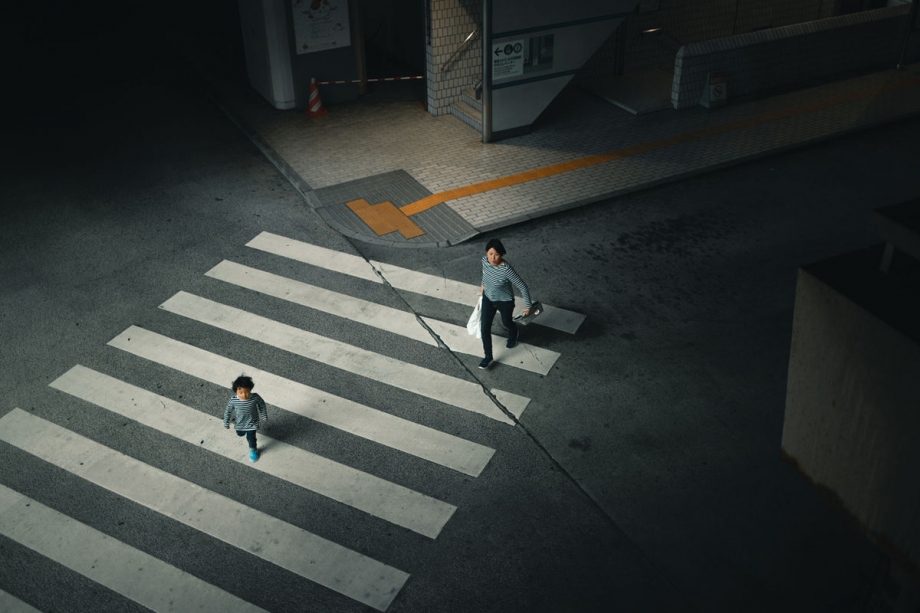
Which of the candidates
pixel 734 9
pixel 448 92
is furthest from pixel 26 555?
pixel 734 9

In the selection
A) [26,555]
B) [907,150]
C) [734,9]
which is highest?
[734,9]

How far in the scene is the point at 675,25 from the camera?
19344 mm

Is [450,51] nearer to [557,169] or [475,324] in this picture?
[557,169]

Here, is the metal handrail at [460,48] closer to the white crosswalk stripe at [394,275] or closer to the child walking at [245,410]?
the white crosswalk stripe at [394,275]

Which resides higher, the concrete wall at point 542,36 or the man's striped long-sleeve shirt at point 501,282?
the concrete wall at point 542,36

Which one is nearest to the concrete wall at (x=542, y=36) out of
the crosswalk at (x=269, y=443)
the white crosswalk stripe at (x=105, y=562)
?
the crosswalk at (x=269, y=443)

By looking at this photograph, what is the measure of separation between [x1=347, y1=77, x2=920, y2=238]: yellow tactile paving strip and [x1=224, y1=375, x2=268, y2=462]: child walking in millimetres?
5097

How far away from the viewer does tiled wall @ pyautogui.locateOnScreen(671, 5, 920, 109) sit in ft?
57.3

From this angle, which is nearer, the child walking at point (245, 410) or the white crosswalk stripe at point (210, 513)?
the white crosswalk stripe at point (210, 513)

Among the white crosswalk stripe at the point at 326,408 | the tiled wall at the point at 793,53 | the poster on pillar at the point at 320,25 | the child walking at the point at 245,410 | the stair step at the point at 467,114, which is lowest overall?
the white crosswalk stripe at the point at 326,408

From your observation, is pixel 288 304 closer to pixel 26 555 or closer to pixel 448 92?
pixel 26 555

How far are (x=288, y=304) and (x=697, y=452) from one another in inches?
240

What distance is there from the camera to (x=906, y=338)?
3.95 metres

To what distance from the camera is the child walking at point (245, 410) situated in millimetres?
8922
